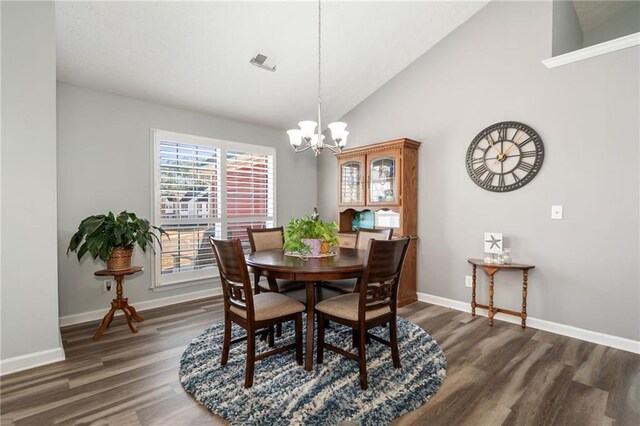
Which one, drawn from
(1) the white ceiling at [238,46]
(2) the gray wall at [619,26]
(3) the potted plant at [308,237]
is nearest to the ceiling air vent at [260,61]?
(1) the white ceiling at [238,46]

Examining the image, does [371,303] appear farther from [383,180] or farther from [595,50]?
[595,50]

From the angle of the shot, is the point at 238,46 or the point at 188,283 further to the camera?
the point at 188,283

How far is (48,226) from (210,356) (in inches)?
64.1

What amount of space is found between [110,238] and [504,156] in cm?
405

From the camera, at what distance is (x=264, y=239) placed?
336 cm

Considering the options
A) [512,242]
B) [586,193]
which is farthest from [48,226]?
[586,193]

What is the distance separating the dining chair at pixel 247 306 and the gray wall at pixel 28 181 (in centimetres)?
141

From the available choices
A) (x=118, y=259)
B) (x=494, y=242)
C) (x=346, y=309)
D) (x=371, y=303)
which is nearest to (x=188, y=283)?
(x=118, y=259)

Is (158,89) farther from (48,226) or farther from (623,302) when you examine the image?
(623,302)

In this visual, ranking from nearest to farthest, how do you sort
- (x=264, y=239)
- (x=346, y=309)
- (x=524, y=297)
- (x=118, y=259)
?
(x=346, y=309)
(x=118, y=259)
(x=524, y=297)
(x=264, y=239)

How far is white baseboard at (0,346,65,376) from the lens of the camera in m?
2.27

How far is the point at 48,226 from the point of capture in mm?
2430

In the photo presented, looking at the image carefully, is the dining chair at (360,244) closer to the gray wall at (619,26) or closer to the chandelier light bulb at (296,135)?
the chandelier light bulb at (296,135)

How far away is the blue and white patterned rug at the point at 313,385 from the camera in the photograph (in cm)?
181
